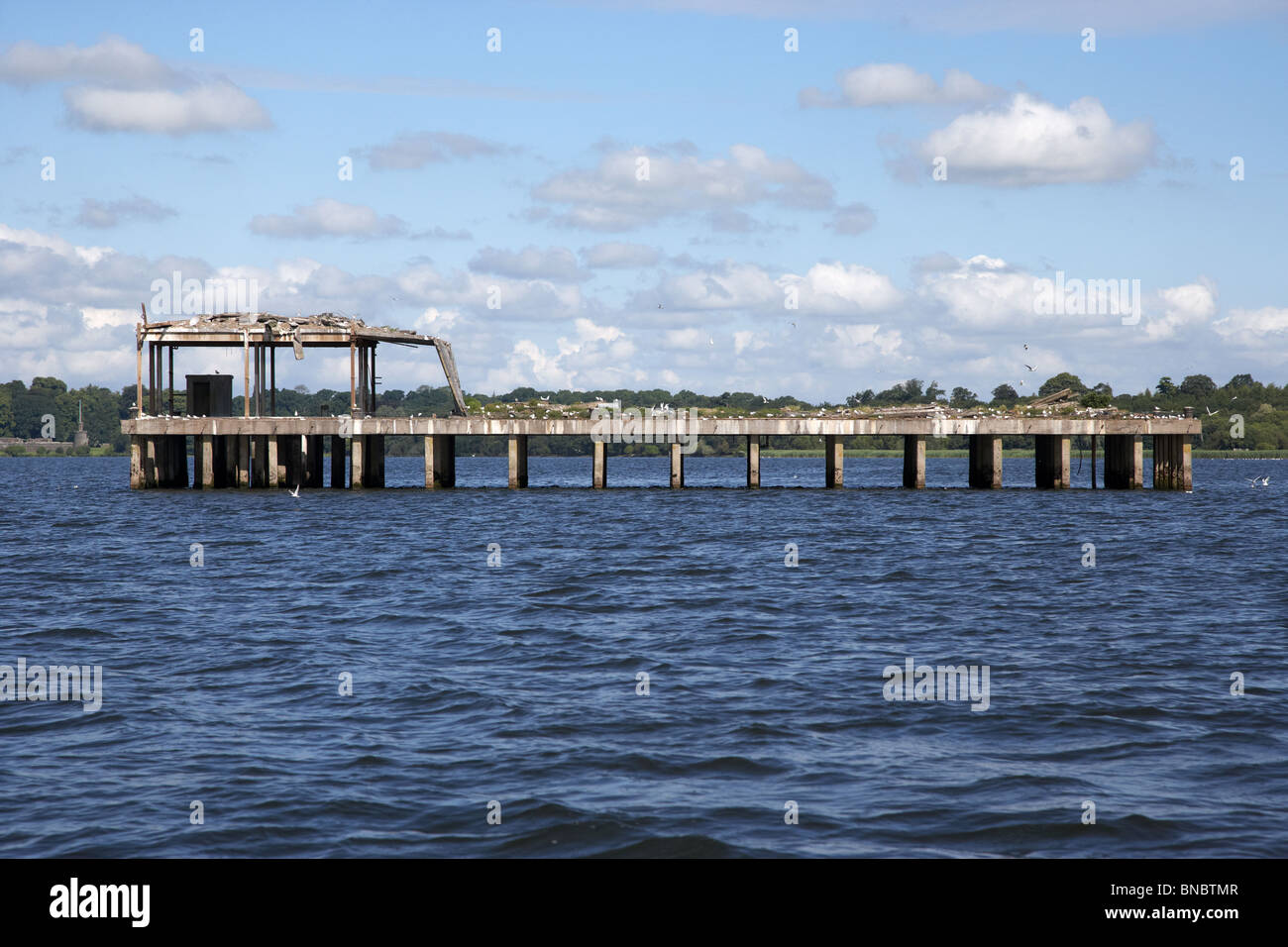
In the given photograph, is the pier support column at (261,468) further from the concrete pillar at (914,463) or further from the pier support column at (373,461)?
the concrete pillar at (914,463)

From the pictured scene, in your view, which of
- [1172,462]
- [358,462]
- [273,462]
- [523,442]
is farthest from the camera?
[523,442]

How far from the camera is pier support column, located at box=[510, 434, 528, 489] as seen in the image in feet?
283

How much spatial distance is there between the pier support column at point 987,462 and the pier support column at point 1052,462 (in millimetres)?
3111

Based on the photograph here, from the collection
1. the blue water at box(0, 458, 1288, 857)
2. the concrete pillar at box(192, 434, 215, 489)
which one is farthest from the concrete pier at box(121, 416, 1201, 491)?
the blue water at box(0, 458, 1288, 857)

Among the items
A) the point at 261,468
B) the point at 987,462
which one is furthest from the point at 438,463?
the point at 987,462

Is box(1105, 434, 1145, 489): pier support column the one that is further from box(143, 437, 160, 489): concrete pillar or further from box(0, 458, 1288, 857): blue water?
box(143, 437, 160, 489): concrete pillar

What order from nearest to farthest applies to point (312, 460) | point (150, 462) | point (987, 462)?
1. point (150, 462)
2. point (987, 462)
3. point (312, 460)

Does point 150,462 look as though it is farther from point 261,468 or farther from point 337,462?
point 337,462

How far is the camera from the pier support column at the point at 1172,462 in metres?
86.7

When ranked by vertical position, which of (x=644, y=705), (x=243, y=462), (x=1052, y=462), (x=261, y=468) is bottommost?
(x=644, y=705)

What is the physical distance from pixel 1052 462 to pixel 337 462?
51.0 meters

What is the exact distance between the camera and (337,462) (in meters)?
89.4
